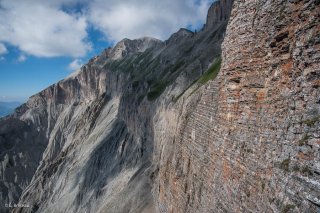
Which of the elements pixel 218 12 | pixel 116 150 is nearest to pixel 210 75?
pixel 116 150

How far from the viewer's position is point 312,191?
9453mm

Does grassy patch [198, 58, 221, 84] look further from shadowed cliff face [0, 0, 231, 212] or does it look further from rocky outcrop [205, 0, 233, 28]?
rocky outcrop [205, 0, 233, 28]

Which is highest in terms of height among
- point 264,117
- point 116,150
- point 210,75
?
point 210,75

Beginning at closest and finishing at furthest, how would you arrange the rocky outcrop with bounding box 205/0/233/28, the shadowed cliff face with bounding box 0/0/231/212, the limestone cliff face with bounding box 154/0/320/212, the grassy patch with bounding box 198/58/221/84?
the limestone cliff face with bounding box 154/0/320/212 → the grassy patch with bounding box 198/58/221/84 → the shadowed cliff face with bounding box 0/0/231/212 → the rocky outcrop with bounding box 205/0/233/28

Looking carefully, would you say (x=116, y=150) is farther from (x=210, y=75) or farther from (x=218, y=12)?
(x=218, y=12)

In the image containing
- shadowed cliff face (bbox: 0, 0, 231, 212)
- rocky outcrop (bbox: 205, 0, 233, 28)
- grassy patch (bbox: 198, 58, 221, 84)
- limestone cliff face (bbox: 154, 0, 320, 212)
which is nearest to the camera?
limestone cliff face (bbox: 154, 0, 320, 212)

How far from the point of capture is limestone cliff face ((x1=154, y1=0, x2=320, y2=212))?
10.5 m

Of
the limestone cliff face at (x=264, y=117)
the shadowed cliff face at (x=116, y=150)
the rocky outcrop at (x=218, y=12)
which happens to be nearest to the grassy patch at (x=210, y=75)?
the shadowed cliff face at (x=116, y=150)

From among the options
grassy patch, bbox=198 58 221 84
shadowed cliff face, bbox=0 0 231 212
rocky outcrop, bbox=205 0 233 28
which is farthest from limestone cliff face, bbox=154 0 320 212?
rocky outcrop, bbox=205 0 233 28

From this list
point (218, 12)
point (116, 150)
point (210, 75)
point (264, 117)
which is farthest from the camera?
point (218, 12)

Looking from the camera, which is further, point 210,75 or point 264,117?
point 210,75

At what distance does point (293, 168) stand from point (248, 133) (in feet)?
13.5

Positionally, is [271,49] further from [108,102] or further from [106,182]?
[108,102]

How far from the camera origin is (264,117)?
1351 cm
